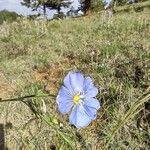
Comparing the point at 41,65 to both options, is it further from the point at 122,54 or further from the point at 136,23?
the point at 136,23

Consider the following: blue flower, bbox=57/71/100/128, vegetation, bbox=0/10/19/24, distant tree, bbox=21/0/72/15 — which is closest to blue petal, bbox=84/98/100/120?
blue flower, bbox=57/71/100/128

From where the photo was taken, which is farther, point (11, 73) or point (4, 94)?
point (11, 73)

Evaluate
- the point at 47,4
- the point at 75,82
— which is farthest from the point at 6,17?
the point at 75,82

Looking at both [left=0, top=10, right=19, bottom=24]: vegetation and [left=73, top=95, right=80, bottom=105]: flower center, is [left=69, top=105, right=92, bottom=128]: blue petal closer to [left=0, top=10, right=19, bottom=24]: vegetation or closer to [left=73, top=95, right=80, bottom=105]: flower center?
[left=73, top=95, right=80, bottom=105]: flower center

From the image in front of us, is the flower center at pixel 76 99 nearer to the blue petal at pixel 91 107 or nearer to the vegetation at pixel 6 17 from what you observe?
the blue petal at pixel 91 107

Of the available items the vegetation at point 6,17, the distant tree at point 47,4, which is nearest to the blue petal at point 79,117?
the vegetation at point 6,17

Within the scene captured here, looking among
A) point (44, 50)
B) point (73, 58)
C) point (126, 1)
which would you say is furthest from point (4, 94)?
point (126, 1)

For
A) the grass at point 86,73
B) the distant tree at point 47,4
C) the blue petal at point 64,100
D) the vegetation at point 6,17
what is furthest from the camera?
the distant tree at point 47,4
